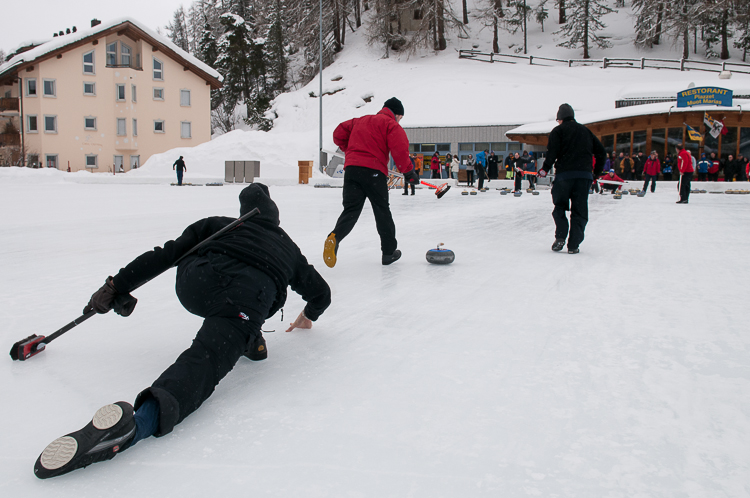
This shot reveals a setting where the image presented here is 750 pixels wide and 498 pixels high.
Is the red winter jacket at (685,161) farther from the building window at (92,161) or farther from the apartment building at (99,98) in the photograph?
the building window at (92,161)

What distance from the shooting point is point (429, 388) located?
2266 millimetres

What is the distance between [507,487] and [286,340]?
1546 millimetres

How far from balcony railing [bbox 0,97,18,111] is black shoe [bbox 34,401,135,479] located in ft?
131

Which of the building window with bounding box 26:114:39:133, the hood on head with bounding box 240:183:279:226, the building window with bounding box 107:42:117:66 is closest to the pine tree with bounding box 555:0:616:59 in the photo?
the building window with bounding box 107:42:117:66

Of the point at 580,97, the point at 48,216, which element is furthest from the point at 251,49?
the point at 48,216

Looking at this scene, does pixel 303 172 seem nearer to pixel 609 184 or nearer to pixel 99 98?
pixel 609 184

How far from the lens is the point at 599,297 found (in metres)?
3.90

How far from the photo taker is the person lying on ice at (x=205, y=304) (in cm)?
162

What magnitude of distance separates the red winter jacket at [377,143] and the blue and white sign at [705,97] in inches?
834

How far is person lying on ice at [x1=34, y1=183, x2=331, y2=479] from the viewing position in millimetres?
1625

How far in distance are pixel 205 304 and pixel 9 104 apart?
39610mm

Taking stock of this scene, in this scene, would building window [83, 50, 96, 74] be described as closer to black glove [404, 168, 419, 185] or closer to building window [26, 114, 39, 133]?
building window [26, 114, 39, 133]

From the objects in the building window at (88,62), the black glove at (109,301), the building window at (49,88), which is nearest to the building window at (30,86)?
the building window at (49,88)

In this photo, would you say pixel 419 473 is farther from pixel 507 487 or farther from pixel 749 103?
pixel 749 103
